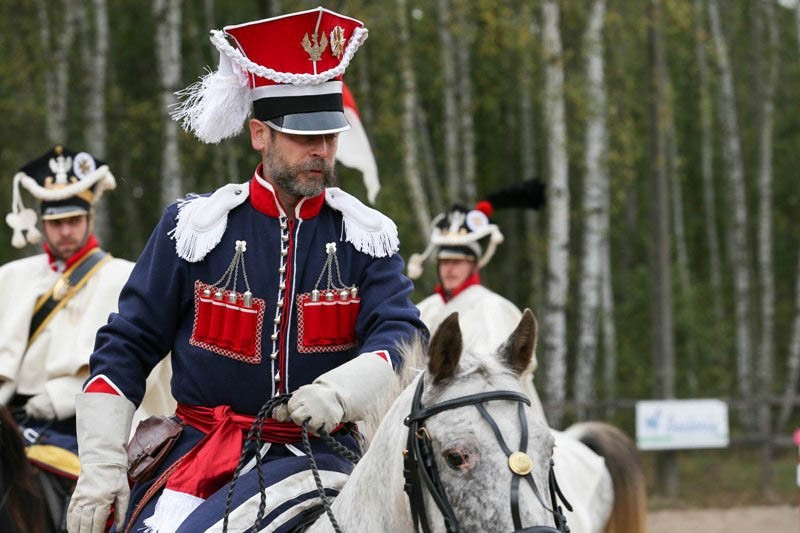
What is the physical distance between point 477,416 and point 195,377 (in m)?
1.24

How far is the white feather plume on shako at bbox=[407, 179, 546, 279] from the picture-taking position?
9.12 m

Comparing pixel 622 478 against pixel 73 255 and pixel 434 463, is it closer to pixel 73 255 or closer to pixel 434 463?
pixel 73 255

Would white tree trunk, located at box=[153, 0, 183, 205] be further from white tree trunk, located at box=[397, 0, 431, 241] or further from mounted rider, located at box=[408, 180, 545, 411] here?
mounted rider, located at box=[408, 180, 545, 411]

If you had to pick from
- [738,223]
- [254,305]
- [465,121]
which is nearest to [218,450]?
[254,305]

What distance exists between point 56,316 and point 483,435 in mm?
4445

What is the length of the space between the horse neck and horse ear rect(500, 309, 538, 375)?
269mm

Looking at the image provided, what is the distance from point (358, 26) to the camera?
13.1 ft

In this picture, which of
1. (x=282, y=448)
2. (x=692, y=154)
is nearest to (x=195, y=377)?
(x=282, y=448)

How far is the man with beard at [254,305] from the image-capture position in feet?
12.4

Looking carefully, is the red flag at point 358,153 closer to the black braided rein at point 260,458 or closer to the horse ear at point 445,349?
the black braided rein at point 260,458

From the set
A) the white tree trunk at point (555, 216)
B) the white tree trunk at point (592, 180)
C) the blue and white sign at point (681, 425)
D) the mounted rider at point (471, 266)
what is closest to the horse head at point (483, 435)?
the mounted rider at point (471, 266)

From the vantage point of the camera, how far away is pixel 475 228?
922cm

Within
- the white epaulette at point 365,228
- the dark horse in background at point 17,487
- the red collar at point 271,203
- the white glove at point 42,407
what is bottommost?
the dark horse in background at point 17,487

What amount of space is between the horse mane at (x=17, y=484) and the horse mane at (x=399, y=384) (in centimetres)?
289
